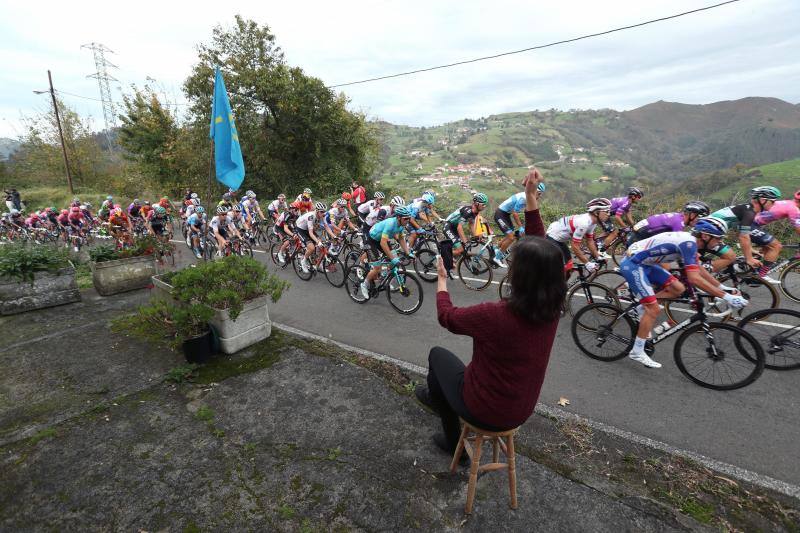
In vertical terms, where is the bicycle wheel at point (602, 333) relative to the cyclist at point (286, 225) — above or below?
below

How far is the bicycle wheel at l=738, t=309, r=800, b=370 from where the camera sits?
4293mm

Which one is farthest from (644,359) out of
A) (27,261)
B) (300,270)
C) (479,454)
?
(27,261)

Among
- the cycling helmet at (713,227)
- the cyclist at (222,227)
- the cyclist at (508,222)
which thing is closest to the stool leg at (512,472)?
the cycling helmet at (713,227)

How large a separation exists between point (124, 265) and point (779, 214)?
1300 cm

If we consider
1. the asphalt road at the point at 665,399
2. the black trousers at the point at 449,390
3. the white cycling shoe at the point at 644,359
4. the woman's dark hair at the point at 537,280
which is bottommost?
the asphalt road at the point at 665,399

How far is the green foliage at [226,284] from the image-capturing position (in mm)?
4578

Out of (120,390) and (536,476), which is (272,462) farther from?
(120,390)

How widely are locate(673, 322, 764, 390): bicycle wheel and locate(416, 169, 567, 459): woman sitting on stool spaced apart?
335cm

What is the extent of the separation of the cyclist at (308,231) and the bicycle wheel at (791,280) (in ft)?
30.6

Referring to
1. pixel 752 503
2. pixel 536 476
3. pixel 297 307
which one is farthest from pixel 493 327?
pixel 297 307

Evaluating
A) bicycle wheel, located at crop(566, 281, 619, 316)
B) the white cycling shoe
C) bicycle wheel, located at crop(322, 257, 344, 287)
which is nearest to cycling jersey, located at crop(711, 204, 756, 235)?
bicycle wheel, located at crop(566, 281, 619, 316)

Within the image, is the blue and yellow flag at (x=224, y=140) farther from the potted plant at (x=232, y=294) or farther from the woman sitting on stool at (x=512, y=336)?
the woman sitting on stool at (x=512, y=336)

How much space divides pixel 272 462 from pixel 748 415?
474 cm

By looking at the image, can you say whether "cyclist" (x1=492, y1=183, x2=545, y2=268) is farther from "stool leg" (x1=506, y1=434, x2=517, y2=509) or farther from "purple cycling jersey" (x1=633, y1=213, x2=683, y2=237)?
"stool leg" (x1=506, y1=434, x2=517, y2=509)
